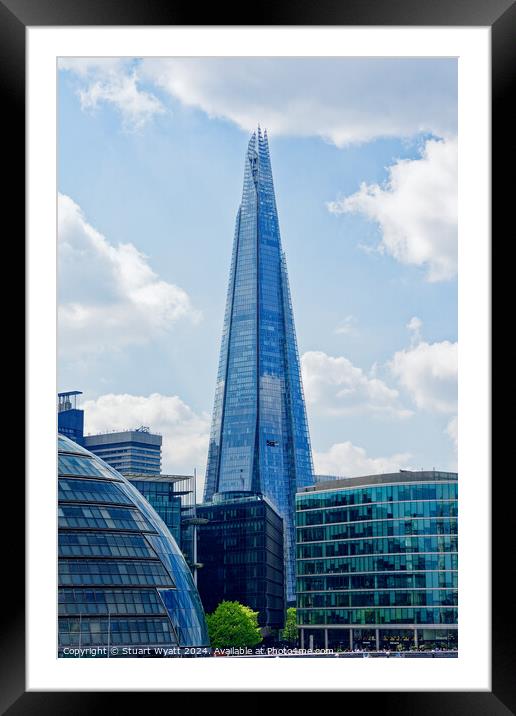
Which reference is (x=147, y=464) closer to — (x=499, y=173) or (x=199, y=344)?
(x=199, y=344)

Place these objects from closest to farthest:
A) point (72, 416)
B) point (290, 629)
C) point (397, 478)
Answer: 1. point (397, 478)
2. point (290, 629)
3. point (72, 416)

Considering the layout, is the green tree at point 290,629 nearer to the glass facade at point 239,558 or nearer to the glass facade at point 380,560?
the glass facade at point 239,558

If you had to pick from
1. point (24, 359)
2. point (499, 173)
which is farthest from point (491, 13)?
point (24, 359)

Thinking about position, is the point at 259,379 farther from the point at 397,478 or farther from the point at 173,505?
the point at 397,478

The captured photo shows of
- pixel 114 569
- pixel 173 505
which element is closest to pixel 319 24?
pixel 114 569

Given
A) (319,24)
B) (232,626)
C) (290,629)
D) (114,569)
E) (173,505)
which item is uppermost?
(319,24)

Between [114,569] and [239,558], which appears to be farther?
[239,558]

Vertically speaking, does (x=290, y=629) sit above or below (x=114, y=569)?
below

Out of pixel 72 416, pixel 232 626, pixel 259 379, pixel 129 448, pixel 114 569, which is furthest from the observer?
pixel 259 379
